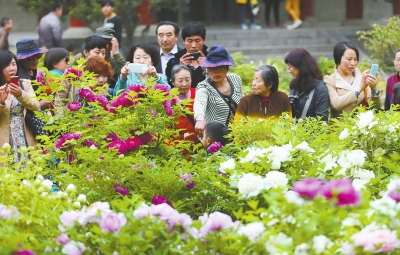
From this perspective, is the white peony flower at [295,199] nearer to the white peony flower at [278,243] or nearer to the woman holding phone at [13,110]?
the white peony flower at [278,243]

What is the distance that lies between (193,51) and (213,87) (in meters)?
1.16

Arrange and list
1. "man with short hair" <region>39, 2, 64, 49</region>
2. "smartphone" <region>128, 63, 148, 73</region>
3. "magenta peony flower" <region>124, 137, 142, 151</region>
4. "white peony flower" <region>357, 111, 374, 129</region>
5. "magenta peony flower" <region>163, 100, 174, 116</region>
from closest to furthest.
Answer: "white peony flower" <region>357, 111, 374, 129</region> → "magenta peony flower" <region>124, 137, 142, 151</region> → "magenta peony flower" <region>163, 100, 174, 116</region> → "smartphone" <region>128, 63, 148, 73</region> → "man with short hair" <region>39, 2, 64, 49</region>

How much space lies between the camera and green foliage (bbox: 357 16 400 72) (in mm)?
13484

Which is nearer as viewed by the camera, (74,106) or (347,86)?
(74,106)

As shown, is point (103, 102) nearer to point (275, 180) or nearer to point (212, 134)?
point (212, 134)

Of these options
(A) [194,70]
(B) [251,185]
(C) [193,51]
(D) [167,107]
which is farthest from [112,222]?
(C) [193,51]

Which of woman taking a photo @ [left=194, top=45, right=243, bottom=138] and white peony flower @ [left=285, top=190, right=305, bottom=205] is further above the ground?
white peony flower @ [left=285, top=190, right=305, bottom=205]

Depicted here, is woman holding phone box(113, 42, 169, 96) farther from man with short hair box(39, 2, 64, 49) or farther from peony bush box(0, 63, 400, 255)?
man with short hair box(39, 2, 64, 49)

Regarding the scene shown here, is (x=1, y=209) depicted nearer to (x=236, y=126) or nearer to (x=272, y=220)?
(x=272, y=220)

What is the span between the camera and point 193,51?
838 cm

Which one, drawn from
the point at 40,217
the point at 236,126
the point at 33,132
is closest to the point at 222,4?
the point at 33,132

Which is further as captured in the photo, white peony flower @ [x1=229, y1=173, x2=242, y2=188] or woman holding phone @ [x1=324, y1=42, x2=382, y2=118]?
woman holding phone @ [x1=324, y1=42, x2=382, y2=118]

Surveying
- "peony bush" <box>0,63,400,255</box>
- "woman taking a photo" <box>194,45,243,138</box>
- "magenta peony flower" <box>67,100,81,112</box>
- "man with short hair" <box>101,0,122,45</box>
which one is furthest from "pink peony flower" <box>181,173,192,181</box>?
"man with short hair" <box>101,0,122,45</box>

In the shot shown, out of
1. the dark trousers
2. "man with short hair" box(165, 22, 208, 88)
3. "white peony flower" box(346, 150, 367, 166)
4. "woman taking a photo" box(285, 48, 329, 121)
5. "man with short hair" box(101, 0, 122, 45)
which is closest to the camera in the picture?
"white peony flower" box(346, 150, 367, 166)
